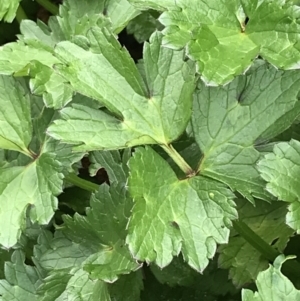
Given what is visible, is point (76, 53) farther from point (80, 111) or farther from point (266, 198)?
point (266, 198)

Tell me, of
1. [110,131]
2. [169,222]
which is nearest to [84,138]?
[110,131]

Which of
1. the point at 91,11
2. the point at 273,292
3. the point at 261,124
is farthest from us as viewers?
the point at 91,11

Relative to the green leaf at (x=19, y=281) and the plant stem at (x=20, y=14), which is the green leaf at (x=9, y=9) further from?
the green leaf at (x=19, y=281)

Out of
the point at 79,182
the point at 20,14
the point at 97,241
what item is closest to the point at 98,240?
the point at 97,241

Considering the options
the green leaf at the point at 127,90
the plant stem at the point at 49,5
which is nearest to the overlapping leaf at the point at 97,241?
the green leaf at the point at 127,90

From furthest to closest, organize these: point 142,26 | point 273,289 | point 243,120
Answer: point 142,26 → point 243,120 → point 273,289

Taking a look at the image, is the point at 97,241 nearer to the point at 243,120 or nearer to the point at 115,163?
the point at 115,163
